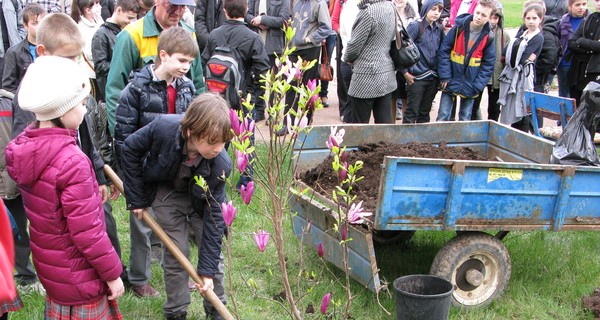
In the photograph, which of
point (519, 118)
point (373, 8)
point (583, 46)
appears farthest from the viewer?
point (583, 46)

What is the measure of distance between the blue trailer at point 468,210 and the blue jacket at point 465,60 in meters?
3.59

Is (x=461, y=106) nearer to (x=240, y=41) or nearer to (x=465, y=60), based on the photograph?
(x=465, y=60)

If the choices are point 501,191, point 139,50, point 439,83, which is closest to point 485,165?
point 501,191

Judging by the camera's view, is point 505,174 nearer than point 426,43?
Yes

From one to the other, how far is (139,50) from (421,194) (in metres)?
2.17

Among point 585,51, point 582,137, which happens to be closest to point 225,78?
point 582,137

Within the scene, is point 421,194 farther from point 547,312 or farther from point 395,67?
point 395,67

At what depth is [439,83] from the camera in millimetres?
8742

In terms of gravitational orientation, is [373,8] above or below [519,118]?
above

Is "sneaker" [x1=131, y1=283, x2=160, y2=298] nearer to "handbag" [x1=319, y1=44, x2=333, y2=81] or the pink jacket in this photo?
the pink jacket

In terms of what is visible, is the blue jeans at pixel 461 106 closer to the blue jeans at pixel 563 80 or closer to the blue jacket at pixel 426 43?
the blue jacket at pixel 426 43

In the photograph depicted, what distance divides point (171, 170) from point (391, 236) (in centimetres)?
244

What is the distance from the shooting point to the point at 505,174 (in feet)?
15.2

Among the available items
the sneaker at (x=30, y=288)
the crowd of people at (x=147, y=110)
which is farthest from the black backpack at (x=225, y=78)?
the sneaker at (x=30, y=288)
